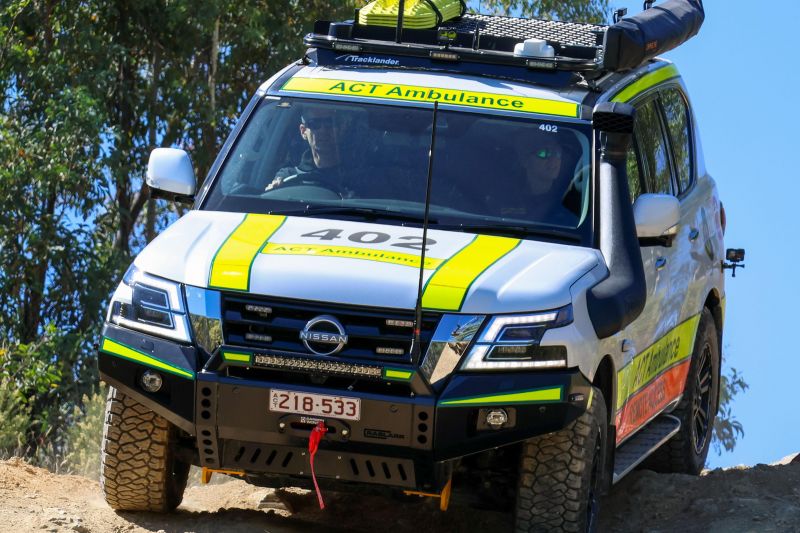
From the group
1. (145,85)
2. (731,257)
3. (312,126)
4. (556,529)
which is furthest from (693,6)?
(145,85)

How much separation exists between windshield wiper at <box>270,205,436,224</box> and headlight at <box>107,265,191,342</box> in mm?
824

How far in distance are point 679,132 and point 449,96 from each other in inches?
84.0

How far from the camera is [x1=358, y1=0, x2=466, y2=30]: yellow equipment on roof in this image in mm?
8562

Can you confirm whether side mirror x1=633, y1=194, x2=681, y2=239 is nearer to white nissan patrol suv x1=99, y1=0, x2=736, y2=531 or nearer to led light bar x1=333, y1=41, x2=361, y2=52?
white nissan patrol suv x1=99, y1=0, x2=736, y2=531

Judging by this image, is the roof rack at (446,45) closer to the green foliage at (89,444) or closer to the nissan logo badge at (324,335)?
the nissan logo badge at (324,335)

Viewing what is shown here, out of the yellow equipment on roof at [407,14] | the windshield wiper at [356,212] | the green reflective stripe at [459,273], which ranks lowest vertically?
the green reflective stripe at [459,273]

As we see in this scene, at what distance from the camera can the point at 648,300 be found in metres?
7.48

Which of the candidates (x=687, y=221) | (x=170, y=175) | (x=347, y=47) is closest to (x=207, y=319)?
(x=170, y=175)

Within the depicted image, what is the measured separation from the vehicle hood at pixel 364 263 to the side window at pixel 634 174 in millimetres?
897

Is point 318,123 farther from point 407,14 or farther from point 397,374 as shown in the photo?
point 397,374

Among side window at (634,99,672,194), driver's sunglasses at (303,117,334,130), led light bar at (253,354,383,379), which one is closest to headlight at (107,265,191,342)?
led light bar at (253,354,383,379)

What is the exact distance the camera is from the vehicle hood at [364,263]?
5.96m

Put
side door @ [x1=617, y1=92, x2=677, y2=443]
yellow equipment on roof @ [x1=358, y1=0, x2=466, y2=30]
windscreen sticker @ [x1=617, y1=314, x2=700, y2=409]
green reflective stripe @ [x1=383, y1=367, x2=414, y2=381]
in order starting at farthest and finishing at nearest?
yellow equipment on roof @ [x1=358, y1=0, x2=466, y2=30] < side door @ [x1=617, y1=92, x2=677, y2=443] < windscreen sticker @ [x1=617, y1=314, x2=700, y2=409] < green reflective stripe @ [x1=383, y1=367, x2=414, y2=381]

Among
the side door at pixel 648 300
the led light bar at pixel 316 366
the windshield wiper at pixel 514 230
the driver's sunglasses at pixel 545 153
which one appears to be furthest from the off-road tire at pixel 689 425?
the led light bar at pixel 316 366
